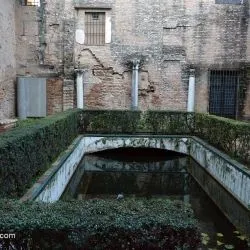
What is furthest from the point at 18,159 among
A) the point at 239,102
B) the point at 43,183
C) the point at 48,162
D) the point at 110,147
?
the point at 239,102

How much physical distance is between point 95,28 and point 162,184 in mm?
8759

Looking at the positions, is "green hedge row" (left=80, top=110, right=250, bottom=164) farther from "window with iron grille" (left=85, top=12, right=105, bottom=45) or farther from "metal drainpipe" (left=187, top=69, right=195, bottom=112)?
"window with iron grille" (left=85, top=12, right=105, bottom=45)

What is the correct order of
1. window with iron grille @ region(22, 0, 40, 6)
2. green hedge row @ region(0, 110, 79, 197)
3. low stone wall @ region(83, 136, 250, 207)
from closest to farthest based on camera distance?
green hedge row @ region(0, 110, 79, 197), low stone wall @ region(83, 136, 250, 207), window with iron grille @ region(22, 0, 40, 6)

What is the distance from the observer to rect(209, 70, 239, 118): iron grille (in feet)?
52.7

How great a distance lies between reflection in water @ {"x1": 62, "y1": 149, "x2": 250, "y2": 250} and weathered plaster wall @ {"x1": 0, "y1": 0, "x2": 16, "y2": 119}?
4397 mm

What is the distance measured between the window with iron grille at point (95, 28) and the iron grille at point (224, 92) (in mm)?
5270

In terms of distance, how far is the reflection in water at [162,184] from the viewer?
22.5 ft

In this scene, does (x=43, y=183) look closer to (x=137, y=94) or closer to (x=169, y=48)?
(x=137, y=94)

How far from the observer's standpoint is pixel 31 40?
15.7m

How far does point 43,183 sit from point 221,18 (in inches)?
492

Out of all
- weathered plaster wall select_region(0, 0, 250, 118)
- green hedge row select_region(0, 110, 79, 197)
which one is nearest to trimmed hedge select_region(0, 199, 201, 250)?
green hedge row select_region(0, 110, 79, 197)

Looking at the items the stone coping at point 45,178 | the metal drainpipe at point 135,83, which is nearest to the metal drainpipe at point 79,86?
the metal drainpipe at point 135,83

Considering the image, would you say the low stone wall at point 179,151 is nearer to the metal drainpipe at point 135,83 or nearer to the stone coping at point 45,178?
the stone coping at point 45,178

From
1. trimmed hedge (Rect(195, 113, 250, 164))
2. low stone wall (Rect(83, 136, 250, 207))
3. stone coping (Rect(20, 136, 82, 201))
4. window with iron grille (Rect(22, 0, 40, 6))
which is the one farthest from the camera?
window with iron grille (Rect(22, 0, 40, 6))
